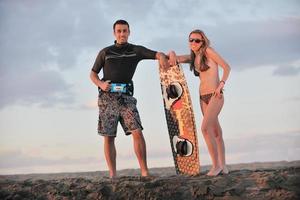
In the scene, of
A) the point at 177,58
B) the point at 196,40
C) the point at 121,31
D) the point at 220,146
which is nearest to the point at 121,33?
the point at 121,31

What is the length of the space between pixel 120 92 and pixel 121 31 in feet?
2.99

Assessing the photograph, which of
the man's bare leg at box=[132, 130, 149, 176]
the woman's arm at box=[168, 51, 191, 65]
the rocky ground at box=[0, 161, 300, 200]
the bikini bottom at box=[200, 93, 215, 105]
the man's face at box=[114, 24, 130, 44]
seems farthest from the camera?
the woman's arm at box=[168, 51, 191, 65]

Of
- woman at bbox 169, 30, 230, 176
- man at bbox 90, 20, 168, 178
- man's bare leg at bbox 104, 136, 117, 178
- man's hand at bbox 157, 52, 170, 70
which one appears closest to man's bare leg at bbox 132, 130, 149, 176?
man at bbox 90, 20, 168, 178

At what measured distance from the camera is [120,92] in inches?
284

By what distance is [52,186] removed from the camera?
22.4 feet

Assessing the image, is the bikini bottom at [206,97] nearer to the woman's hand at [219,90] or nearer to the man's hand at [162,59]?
the woman's hand at [219,90]

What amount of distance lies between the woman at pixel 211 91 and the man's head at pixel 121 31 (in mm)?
994

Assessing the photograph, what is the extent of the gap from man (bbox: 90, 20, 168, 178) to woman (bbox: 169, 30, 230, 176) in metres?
0.68

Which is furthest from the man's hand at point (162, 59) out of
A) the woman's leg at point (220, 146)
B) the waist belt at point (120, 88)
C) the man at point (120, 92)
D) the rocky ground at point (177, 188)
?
the rocky ground at point (177, 188)

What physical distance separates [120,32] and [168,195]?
2586 mm

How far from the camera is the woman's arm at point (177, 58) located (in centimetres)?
738

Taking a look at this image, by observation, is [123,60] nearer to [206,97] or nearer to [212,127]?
[206,97]

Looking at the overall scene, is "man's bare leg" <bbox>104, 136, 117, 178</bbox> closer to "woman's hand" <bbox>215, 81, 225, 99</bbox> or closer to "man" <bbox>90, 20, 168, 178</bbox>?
"man" <bbox>90, 20, 168, 178</bbox>

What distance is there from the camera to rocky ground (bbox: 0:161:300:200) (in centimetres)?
605
